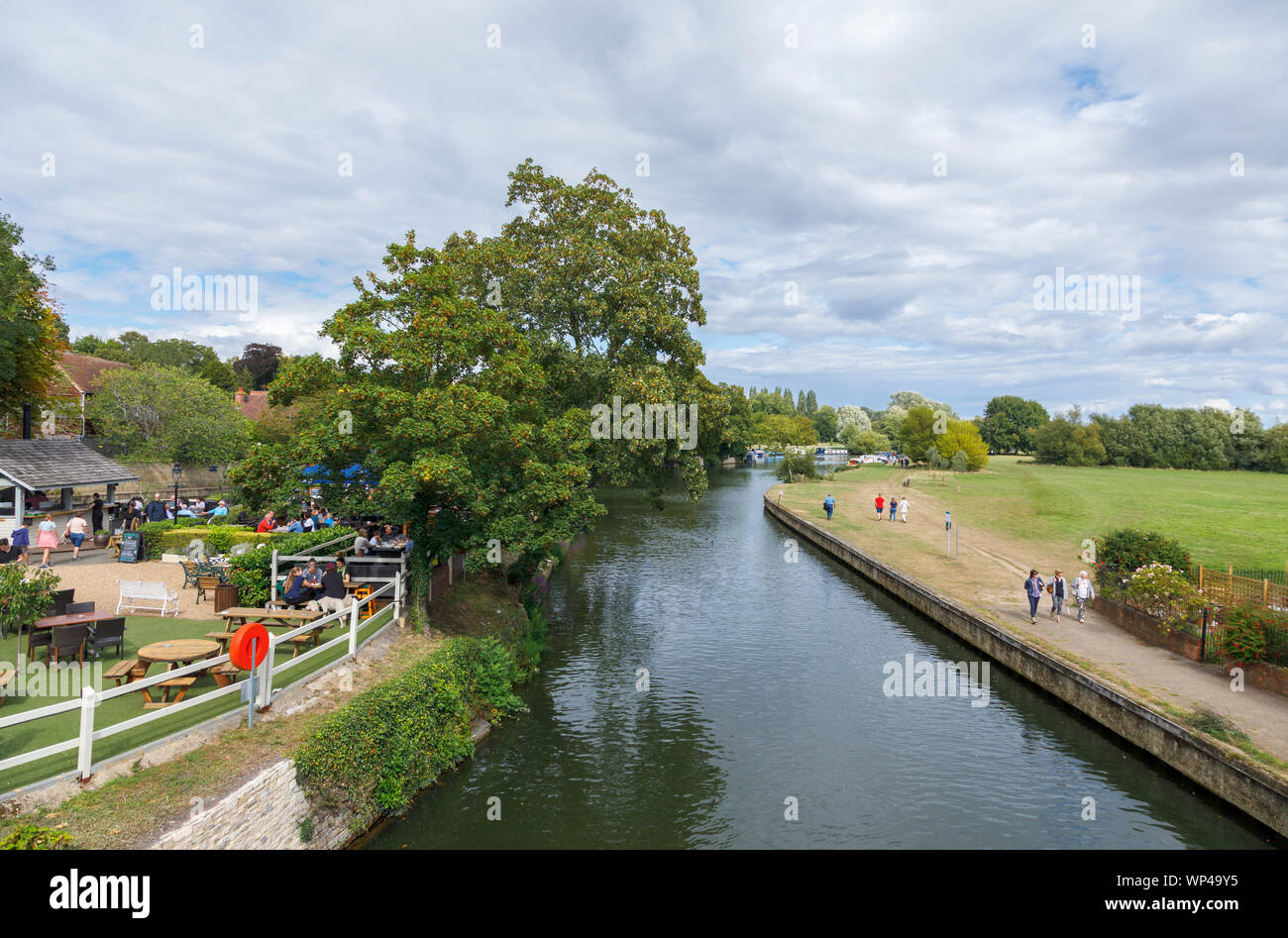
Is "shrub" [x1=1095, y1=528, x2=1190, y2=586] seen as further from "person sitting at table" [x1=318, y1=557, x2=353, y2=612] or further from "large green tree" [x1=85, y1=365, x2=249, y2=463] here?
"large green tree" [x1=85, y1=365, x2=249, y2=463]

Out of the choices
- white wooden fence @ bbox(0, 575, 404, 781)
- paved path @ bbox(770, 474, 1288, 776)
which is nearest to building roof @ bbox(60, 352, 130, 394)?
white wooden fence @ bbox(0, 575, 404, 781)

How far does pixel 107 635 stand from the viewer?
12469 mm

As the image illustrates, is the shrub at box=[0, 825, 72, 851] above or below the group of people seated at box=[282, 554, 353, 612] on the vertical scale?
below

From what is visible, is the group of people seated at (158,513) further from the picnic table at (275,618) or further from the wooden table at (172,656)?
the wooden table at (172,656)

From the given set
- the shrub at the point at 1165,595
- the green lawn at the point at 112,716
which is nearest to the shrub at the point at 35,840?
the green lawn at the point at 112,716

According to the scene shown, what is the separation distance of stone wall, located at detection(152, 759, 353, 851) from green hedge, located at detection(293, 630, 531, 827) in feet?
0.88

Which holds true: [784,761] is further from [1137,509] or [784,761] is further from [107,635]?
[1137,509]

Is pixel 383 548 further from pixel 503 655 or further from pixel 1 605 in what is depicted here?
pixel 1 605

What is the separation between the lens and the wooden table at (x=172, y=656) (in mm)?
11094

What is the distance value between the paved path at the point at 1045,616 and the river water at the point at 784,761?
5.46 ft

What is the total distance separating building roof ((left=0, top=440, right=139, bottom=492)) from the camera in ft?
88.9
